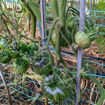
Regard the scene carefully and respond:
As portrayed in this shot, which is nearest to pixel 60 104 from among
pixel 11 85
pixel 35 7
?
pixel 35 7

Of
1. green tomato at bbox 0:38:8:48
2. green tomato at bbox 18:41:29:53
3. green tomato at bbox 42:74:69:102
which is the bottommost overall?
green tomato at bbox 42:74:69:102

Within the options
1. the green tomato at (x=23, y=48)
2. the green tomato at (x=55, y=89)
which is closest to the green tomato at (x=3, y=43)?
the green tomato at (x=23, y=48)

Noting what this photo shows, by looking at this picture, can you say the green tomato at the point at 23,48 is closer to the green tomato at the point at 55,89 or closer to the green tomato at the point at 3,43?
the green tomato at the point at 3,43

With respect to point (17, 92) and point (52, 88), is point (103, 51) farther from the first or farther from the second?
point (52, 88)

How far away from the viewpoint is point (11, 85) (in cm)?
162

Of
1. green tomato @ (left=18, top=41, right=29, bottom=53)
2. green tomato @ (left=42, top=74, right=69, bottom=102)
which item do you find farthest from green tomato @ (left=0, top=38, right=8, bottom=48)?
green tomato @ (left=42, top=74, right=69, bottom=102)

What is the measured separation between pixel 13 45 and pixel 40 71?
0.61 ft

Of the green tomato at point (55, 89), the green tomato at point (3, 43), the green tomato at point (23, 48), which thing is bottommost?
the green tomato at point (55, 89)

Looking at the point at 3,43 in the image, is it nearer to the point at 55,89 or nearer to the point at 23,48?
the point at 23,48

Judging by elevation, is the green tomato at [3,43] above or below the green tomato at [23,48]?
above

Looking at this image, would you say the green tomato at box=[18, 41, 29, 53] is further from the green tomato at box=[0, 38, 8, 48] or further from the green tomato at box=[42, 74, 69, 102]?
the green tomato at box=[42, 74, 69, 102]

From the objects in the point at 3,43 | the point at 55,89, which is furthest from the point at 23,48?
the point at 55,89

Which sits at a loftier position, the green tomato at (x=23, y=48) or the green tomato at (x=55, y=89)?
the green tomato at (x=23, y=48)

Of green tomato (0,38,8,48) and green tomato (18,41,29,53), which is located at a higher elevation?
green tomato (0,38,8,48)
